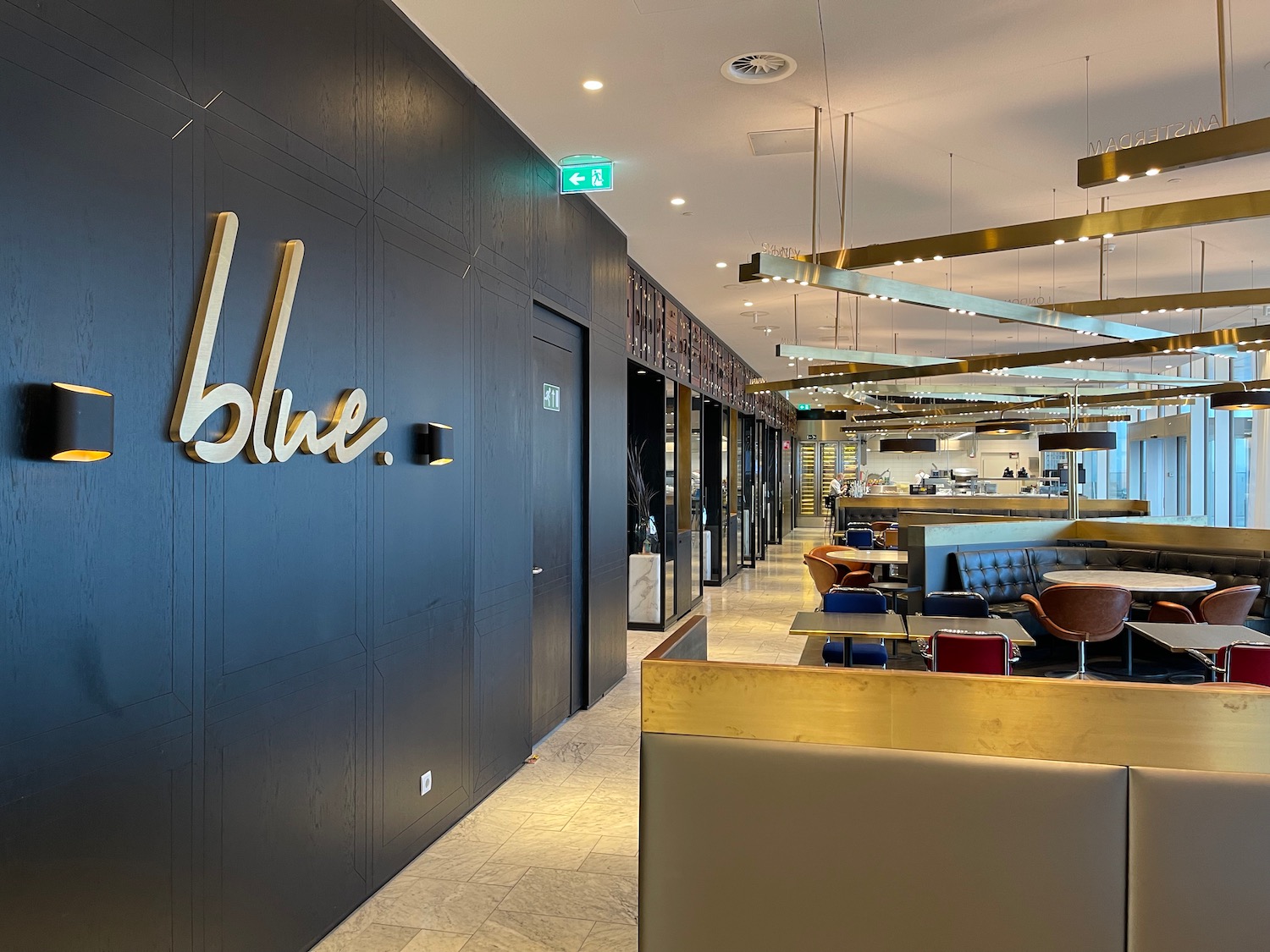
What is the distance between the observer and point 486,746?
16.5 feet

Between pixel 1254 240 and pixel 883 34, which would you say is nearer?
pixel 883 34

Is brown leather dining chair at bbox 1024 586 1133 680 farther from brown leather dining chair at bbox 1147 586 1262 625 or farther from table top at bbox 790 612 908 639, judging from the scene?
table top at bbox 790 612 908 639

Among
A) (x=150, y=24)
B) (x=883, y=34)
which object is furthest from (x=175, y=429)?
(x=883, y=34)

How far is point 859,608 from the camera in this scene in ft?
19.8

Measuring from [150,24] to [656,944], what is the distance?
3.03 m

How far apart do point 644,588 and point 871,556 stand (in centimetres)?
284

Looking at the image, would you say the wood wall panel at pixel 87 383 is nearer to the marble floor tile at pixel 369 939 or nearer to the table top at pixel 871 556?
the marble floor tile at pixel 369 939

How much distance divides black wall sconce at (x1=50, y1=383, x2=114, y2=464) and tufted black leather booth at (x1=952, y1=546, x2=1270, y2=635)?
23.8 feet

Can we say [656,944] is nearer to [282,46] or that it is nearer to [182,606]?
[182,606]

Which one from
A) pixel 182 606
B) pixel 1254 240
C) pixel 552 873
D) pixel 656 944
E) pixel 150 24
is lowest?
pixel 552 873

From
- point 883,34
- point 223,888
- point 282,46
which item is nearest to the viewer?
point 223,888

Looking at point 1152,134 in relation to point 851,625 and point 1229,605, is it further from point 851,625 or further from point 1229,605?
point 851,625

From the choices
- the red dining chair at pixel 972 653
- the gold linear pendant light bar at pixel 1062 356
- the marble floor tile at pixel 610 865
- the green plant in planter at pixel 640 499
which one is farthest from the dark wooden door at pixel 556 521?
the gold linear pendant light bar at pixel 1062 356

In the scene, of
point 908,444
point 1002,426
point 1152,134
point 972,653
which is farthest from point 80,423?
point 908,444
